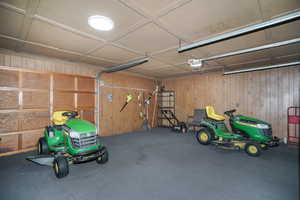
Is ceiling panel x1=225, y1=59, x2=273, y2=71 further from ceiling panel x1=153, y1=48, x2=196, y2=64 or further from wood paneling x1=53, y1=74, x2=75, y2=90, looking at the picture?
wood paneling x1=53, y1=74, x2=75, y2=90

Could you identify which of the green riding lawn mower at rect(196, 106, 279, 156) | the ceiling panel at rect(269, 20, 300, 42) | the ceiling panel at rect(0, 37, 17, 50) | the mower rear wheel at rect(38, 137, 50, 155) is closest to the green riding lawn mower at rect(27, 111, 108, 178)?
the mower rear wheel at rect(38, 137, 50, 155)

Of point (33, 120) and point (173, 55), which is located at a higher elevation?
point (173, 55)

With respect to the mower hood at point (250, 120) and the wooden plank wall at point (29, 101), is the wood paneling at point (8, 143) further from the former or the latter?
the mower hood at point (250, 120)

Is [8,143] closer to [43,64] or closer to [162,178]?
[43,64]

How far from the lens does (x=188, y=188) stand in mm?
2043

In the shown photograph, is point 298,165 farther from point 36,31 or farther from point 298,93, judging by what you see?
point 36,31

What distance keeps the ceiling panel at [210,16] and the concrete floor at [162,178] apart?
2.71 metres

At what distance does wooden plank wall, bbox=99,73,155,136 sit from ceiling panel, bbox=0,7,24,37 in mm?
2840

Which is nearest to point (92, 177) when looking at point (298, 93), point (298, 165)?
point (298, 165)

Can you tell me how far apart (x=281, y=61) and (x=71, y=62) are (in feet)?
23.5

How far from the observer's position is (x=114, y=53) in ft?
12.3

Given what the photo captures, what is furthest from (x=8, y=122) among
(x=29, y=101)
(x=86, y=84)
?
(x=86, y=84)

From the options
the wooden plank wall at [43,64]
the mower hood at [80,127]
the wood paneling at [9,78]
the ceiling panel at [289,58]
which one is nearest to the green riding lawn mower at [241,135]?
the ceiling panel at [289,58]

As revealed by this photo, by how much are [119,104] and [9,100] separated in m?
3.34
